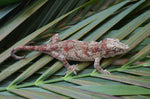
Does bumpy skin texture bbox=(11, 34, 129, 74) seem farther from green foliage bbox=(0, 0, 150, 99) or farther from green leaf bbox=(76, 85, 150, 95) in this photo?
green leaf bbox=(76, 85, 150, 95)

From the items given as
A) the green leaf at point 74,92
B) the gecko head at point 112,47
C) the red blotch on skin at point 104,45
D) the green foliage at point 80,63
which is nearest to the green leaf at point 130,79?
the green foliage at point 80,63

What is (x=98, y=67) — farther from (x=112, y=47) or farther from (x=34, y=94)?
(x=34, y=94)

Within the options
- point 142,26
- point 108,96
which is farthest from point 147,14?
point 108,96

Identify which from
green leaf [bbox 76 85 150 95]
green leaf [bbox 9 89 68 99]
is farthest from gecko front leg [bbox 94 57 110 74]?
green leaf [bbox 9 89 68 99]

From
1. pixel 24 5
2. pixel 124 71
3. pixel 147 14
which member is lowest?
pixel 124 71

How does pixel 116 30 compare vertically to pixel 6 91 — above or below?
above

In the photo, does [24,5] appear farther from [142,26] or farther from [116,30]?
[142,26]

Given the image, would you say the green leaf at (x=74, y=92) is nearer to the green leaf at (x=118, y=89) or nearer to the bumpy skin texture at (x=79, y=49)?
the green leaf at (x=118, y=89)
